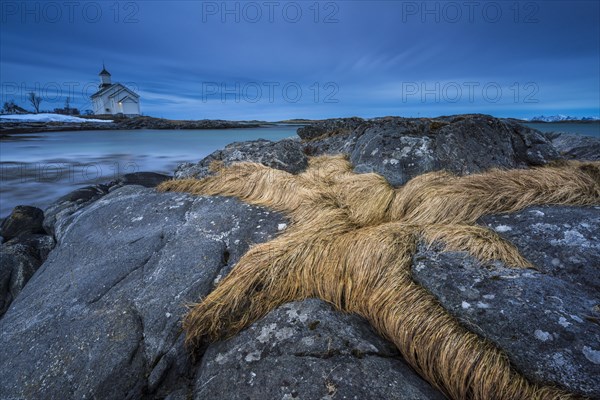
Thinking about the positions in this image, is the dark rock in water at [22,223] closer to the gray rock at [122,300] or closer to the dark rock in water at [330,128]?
the gray rock at [122,300]

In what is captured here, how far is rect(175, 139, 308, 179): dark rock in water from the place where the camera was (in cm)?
732

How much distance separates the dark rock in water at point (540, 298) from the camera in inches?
82.0

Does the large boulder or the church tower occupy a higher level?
the church tower

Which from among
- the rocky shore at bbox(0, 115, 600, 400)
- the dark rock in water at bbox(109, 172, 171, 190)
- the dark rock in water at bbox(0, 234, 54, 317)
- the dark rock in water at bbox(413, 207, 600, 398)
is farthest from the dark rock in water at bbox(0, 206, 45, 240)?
the dark rock in water at bbox(413, 207, 600, 398)

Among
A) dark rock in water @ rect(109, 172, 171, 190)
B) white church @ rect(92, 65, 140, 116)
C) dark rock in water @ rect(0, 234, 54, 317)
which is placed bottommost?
dark rock in water @ rect(0, 234, 54, 317)

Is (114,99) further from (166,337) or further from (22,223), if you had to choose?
(166,337)

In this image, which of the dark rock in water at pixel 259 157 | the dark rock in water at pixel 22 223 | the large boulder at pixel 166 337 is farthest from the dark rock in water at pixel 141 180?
the large boulder at pixel 166 337

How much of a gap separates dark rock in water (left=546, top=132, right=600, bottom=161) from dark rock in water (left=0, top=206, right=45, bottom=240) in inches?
621

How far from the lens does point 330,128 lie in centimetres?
1192

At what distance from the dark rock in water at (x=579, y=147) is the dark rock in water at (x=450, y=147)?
4329 mm

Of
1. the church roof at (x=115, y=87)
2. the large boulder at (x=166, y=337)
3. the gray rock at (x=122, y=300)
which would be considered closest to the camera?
the large boulder at (x=166, y=337)

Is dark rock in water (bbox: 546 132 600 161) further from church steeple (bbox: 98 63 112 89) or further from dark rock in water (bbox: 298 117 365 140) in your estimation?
church steeple (bbox: 98 63 112 89)

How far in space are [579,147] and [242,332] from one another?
15.7 meters

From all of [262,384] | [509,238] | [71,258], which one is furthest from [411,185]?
[71,258]
